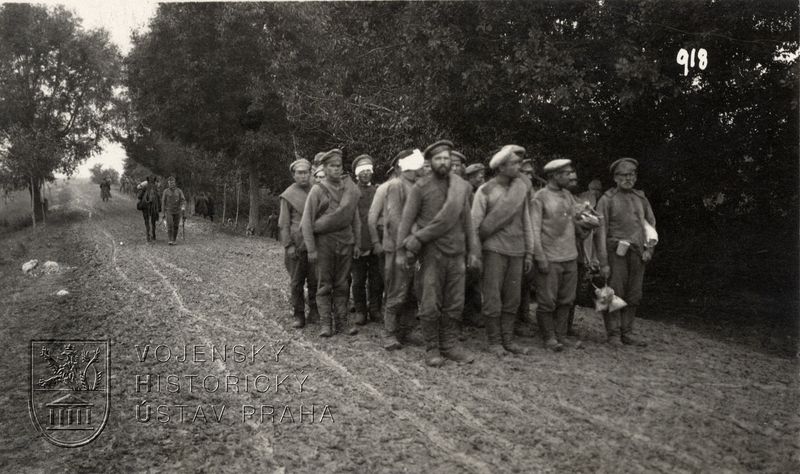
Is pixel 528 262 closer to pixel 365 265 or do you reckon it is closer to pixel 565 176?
pixel 565 176

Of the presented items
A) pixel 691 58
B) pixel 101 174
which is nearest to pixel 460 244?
pixel 691 58

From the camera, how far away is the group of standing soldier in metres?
5.79

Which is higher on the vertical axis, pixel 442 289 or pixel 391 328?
pixel 442 289

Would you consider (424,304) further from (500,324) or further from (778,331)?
→ (778,331)

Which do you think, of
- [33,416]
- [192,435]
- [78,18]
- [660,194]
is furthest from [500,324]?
[78,18]

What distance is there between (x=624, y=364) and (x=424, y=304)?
2.14 metres

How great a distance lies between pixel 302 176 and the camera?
7.48 metres

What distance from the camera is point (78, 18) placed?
25.9 m

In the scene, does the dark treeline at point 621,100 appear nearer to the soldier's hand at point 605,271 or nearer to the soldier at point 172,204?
the soldier's hand at point 605,271

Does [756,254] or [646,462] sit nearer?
[646,462]

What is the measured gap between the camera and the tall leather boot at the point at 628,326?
6727 mm

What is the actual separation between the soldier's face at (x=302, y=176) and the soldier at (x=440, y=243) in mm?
2142

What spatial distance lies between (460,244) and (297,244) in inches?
93.6

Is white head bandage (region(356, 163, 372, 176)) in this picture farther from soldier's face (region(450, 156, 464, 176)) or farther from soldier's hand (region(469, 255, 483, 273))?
soldier's hand (region(469, 255, 483, 273))
